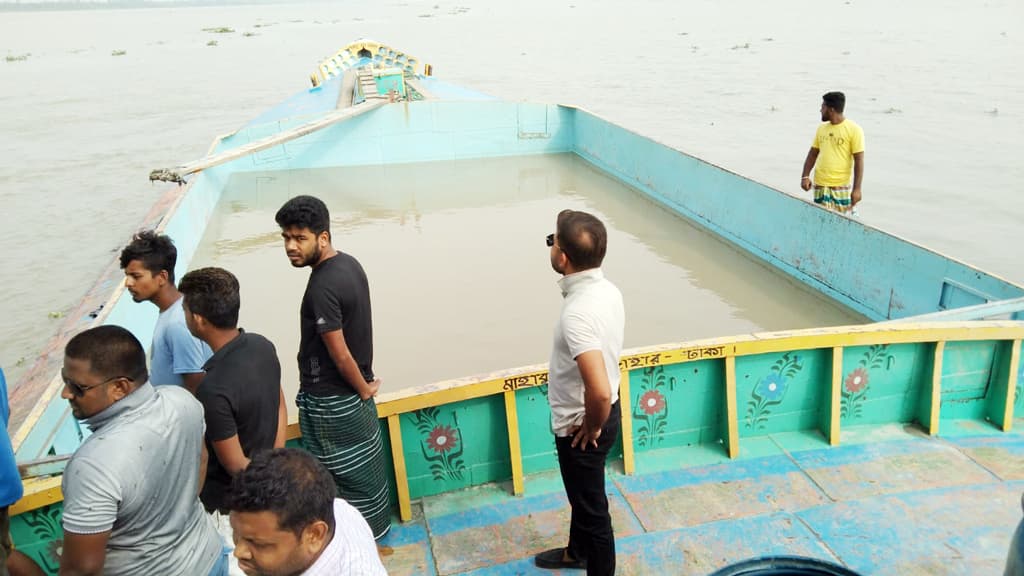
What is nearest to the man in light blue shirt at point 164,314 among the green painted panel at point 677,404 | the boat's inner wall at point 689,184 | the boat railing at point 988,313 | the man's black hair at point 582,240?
the man's black hair at point 582,240

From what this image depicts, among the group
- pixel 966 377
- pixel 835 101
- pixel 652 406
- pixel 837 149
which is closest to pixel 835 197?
pixel 837 149

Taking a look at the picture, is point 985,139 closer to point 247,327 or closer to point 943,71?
point 943,71

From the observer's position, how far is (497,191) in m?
10.1

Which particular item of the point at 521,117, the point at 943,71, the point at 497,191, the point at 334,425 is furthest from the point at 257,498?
the point at 943,71

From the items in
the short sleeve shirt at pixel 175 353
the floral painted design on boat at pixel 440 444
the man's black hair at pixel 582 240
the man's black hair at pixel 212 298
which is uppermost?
the man's black hair at pixel 582 240

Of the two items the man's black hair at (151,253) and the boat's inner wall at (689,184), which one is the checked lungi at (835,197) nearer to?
the boat's inner wall at (689,184)

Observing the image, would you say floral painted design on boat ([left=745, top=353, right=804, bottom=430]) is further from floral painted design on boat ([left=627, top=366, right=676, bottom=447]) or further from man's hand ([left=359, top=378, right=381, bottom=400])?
man's hand ([left=359, top=378, right=381, bottom=400])

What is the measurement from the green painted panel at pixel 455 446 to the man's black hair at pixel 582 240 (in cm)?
118

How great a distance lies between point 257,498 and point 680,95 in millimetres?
21328

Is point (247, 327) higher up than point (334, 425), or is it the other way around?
point (334, 425)

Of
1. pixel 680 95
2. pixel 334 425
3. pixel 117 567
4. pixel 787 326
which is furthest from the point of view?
Result: pixel 680 95

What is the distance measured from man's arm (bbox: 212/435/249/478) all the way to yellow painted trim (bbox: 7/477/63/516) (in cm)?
95

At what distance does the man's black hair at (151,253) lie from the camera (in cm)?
252

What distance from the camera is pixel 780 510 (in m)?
2.95
